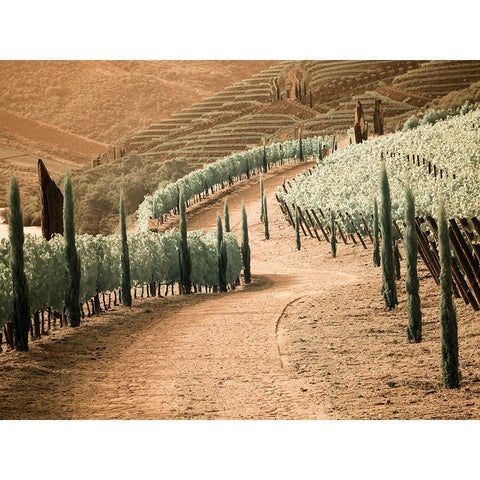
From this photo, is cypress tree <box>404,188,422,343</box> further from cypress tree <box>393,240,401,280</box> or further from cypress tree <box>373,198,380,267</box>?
cypress tree <box>373,198,380,267</box>

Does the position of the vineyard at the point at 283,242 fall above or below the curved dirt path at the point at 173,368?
above

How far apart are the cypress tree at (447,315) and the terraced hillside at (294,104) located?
2.33 m

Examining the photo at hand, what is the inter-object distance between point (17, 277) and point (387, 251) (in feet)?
12.6

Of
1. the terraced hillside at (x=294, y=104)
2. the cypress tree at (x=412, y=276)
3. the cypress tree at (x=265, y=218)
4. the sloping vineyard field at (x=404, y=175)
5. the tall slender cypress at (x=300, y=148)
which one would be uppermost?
the terraced hillside at (x=294, y=104)

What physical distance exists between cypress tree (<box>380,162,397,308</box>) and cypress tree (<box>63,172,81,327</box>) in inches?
131

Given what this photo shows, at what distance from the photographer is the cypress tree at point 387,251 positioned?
9195 mm

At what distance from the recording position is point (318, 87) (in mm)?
10445

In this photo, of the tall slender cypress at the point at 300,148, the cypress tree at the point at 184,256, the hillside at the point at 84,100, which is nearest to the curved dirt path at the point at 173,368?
the cypress tree at the point at 184,256

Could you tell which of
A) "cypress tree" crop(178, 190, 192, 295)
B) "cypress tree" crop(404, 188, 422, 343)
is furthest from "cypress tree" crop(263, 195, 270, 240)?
"cypress tree" crop(404, 188, 422, 343)

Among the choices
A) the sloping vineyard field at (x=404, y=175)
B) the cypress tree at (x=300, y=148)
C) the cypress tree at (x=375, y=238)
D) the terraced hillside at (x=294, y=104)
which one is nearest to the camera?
the sloping vineyard field at (x=404, y=175)

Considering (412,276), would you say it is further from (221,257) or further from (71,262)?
(71,262)

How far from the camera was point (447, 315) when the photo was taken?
823 cm

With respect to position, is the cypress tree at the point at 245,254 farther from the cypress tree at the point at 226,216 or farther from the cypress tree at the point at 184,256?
the cypress tree at the point at 184,256

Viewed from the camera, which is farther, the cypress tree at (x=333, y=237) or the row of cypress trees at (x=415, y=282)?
the cypress tree at (x=333, y=237)
